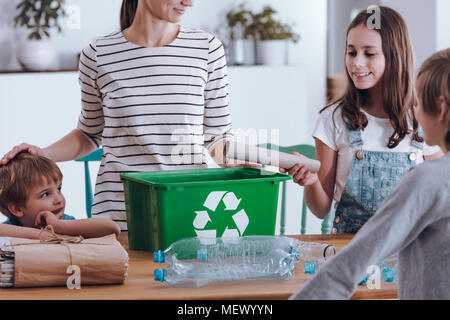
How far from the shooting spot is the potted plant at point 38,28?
320 centimetres

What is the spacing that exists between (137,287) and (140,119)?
0.55 meters

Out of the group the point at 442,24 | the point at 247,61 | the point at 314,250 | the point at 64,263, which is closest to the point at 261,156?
the point at 314,250

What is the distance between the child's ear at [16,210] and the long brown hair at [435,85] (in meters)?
0.90

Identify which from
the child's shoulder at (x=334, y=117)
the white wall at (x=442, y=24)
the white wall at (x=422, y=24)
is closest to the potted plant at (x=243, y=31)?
the white wall at (x=422, y=24)

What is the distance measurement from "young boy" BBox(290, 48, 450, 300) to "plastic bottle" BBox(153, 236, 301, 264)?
0.36m

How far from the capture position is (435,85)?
901mm

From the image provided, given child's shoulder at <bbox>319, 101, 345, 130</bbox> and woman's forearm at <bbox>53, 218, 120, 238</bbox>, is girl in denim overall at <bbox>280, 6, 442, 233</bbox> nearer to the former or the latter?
child's shoulder at <bbox>319, 101, 345, 130</bbox>

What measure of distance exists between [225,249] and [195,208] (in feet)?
0.38

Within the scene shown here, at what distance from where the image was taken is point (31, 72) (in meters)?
3.19

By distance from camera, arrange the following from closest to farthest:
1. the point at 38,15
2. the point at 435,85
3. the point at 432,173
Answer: the point at 432,173 < the point at 435,85 < the point at 38,15

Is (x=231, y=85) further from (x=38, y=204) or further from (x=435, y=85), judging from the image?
(x=435, y=85)

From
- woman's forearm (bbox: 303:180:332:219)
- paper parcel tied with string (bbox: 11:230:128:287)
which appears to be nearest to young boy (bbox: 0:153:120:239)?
paper parcel tied with string (bbox: 11:230:128:287)

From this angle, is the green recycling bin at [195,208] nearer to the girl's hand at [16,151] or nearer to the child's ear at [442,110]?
the girl's hand at [16,151]
